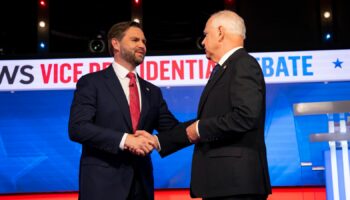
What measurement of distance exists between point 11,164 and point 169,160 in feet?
4.06

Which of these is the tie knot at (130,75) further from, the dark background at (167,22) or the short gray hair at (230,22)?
the dark background at (167,22)

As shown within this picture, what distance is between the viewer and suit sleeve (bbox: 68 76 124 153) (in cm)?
221

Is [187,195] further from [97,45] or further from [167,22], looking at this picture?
[167,22]

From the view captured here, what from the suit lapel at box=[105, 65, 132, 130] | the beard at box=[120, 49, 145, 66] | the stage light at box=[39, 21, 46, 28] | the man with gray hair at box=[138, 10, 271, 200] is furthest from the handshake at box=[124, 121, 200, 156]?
the stage light at box=[39, 21, 46, 28]

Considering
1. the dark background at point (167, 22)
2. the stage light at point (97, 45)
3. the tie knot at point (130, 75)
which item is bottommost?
the tie knot at point (130, 75)

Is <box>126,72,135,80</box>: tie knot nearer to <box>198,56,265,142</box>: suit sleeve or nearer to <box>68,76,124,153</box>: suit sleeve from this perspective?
<box>68,76,124,153</box>: suit sleeve

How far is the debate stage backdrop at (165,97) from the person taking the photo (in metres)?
3.86

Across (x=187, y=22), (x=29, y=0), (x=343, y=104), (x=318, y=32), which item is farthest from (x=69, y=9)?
(x=343, y=104)

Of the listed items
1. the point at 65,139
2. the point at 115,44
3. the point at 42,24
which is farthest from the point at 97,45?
the point at 115,44

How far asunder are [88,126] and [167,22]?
339 centimetres

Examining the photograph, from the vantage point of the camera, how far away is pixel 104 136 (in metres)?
2.21

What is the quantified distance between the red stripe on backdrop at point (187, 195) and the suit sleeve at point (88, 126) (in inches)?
63.6

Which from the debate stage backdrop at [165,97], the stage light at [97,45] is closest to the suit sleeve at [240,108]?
the debate stage backdrop at [165,97]

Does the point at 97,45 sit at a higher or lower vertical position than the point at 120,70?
higher
